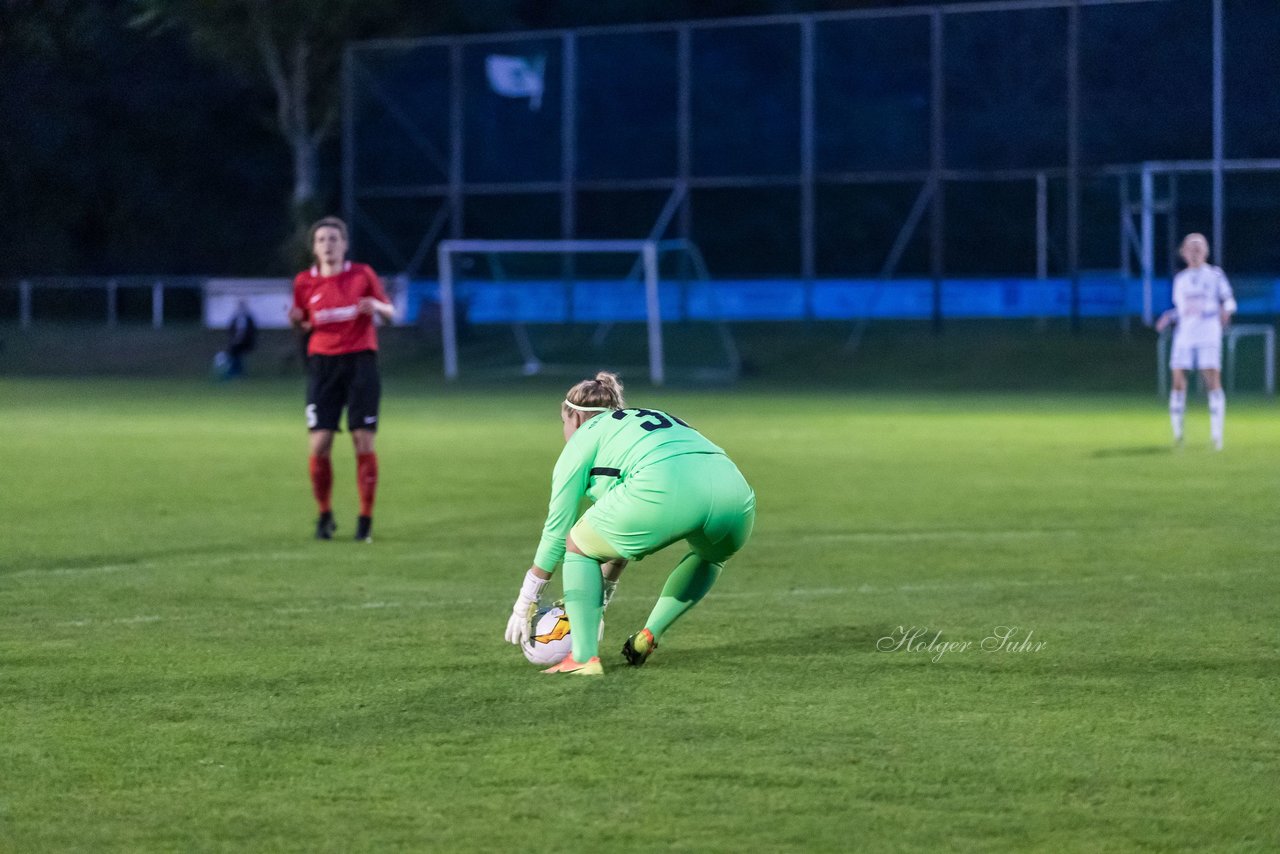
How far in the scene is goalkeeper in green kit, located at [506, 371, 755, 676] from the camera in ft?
22.3

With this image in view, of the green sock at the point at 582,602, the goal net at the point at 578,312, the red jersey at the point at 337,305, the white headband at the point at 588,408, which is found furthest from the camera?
the goal net at the point at 578,312

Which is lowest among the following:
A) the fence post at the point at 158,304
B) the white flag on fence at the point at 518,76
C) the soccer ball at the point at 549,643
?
the soccer ball at the point at 549,643

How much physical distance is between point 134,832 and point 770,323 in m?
34.5

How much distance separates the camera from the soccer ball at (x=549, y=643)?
7.13 meters

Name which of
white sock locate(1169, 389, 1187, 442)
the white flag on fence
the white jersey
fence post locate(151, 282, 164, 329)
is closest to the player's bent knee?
white sock locate(1169, 389, 1187, 442)

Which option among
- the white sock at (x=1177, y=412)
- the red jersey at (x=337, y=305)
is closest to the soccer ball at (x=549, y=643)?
the red jersey at (x=337, y=305)

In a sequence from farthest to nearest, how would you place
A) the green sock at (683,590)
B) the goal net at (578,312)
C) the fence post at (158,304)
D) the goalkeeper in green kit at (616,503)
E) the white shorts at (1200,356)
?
the fence post at (158,304), the goal net at (578,312), the white shorts at (1200,356), the green sock at (683,590), the goalkeeper in green kit at (616,503)

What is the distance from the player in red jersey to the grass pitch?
42 centimetres

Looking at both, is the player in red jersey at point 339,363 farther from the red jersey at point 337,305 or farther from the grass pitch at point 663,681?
Answer: the grass pitch at point 663,681

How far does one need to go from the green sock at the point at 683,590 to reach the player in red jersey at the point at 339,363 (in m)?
4.65

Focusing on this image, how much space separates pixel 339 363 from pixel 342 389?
18cm

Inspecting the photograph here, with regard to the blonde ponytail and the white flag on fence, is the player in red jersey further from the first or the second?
Answer: the white flag on fence

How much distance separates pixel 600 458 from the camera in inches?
273

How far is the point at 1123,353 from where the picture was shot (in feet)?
115
